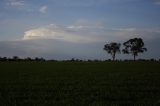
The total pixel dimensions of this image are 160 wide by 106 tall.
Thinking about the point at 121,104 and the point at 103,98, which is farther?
the point at 103,98

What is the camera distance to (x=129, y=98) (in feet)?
51.7

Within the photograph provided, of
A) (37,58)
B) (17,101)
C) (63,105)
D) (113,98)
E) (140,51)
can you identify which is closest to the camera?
(63,105)

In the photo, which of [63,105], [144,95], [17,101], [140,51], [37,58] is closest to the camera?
[63,105]

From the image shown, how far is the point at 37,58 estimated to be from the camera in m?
173

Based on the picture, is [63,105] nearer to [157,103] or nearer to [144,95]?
[157,103]

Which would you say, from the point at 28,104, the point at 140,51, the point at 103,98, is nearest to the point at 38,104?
the point at 28,104

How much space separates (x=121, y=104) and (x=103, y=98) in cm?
205

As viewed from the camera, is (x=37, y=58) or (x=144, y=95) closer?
(x=144, y=95)

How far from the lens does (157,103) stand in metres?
13.7

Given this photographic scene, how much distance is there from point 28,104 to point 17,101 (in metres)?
1.14

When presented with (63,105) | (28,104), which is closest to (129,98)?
(63,105)

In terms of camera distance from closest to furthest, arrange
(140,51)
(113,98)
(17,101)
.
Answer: (17,101) → (113,98) → (140,51)

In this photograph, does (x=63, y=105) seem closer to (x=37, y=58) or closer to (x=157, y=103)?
(x=157, y=103)

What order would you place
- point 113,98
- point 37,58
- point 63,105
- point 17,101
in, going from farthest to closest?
point 37,58, point 113,98, point 17,101, point 63,105
